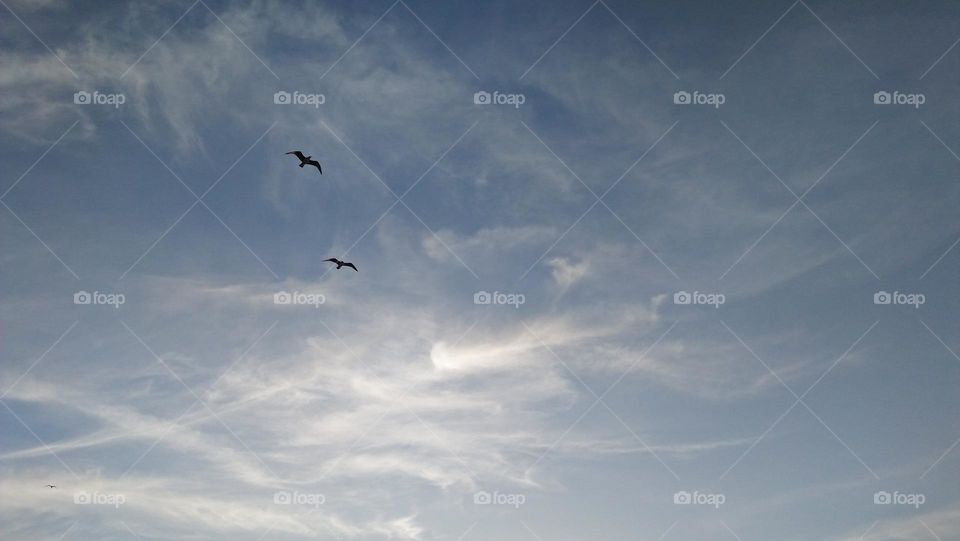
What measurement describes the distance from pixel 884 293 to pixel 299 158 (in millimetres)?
48462

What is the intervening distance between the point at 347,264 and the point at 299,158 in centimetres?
1002

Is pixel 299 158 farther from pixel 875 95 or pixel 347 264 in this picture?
pixel 875 95

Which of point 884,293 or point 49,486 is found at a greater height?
point 884,293

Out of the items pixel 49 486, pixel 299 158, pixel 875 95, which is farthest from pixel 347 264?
pixel 875 95

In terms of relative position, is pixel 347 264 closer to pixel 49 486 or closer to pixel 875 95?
pixel 49 486

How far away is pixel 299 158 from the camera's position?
57594 millimetres

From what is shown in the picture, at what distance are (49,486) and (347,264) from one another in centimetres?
3770

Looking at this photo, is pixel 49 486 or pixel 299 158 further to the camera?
pixel 49 486

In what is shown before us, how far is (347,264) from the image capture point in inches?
2464

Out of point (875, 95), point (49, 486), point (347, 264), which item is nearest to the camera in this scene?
point (875, 95)

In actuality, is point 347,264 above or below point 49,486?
above

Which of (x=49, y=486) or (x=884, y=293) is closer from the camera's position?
(x=884, y=293)

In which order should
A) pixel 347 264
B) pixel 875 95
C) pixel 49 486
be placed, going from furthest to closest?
pixel 49 486
pixel 347 264
pixel 875 95

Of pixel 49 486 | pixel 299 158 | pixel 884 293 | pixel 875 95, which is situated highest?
pixel 875 95
